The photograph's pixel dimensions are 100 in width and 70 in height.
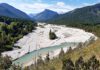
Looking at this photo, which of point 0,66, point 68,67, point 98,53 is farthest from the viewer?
point 98,53

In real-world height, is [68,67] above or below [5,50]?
above

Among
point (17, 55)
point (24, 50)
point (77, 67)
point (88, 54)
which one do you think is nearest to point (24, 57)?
point (17, 55)

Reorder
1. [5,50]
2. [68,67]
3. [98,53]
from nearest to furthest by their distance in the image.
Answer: [68,67] → [98,53] → [5,50]

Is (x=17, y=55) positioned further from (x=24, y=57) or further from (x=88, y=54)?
(x=88, y=54)

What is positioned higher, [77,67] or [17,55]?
[77,67]

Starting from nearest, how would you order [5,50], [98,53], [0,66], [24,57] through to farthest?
[0,66] < [98,53] < [24,57] < [5,50]

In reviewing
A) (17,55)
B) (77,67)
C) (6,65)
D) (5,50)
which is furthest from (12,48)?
(77,67)

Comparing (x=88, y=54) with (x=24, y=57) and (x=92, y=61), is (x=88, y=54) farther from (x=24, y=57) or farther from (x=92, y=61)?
(x=24, y=57)

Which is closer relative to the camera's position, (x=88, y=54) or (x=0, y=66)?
(x=0, y=66)

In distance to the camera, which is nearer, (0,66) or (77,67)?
(77,67)
